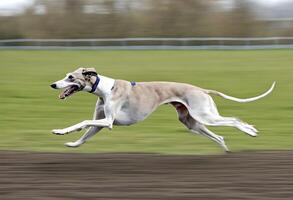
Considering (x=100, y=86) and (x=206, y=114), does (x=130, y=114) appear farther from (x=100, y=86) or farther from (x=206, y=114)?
(x=206, y=114)

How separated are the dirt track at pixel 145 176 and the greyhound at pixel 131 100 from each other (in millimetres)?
524

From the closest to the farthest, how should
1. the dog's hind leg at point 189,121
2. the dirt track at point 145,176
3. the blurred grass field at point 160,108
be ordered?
the dirt track at point 145,176
the dog's hind leg at point 189,121
the blurred grass field at point 160,108

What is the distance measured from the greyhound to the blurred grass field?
1243 mm

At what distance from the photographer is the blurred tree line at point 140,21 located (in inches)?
2042

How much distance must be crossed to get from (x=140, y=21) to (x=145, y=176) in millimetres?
44759

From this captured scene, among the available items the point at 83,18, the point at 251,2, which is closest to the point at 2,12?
the point at 83,18

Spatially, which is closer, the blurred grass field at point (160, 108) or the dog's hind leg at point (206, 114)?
the dog's hind leg at point (206, 114)

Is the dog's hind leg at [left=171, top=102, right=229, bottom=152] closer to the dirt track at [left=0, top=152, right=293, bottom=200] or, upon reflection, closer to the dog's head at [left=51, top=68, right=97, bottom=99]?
the dirt track at [left=0, top=152, right=293, bottom=200]

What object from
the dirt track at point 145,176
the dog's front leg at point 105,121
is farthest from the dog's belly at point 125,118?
the dirt track at point 145,176

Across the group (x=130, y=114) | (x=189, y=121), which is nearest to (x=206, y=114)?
(x=189, y=121)

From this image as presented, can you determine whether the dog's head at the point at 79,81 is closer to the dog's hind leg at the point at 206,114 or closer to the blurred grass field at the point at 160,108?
the dog's hind leg at the point at 206,114

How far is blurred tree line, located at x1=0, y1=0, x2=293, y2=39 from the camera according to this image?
51875 mm

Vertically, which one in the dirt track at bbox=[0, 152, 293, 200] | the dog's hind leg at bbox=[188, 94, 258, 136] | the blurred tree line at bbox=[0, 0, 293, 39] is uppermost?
the dog's hind leg at bbox=[188, 94, 258, 136]

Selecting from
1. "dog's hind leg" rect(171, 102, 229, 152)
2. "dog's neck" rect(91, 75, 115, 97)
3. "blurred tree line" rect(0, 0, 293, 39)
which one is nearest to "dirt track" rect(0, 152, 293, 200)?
"dog's hind leg" rect(171, 102, 229, 152)
